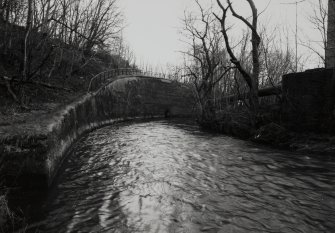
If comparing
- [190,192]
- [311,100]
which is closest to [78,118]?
[190,192]

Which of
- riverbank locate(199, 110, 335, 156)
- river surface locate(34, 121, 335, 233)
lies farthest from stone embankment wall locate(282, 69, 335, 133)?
river surface locate(34, 121, 335, 233)

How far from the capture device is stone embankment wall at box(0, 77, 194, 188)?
291 inches

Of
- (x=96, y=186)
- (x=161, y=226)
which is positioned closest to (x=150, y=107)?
(x=96, y=186)

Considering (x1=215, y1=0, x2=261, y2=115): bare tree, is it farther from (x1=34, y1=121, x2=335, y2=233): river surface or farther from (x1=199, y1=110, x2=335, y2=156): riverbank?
(x1=34, y1=121, x2=335, y2=233): river surface

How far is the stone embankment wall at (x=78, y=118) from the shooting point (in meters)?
7.38

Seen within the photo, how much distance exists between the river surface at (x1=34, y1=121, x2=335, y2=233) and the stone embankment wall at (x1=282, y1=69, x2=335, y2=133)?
2.62m

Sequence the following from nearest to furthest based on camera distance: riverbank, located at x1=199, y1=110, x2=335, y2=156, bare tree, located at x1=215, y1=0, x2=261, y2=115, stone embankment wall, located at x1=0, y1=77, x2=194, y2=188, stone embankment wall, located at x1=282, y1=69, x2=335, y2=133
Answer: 1. stone embankment wall, located at x1=0, y1=77, x2=194, y2=188
2. riverbank, located at x1=199, y1=110, x2=335, y2=156
3. stone embankment wall, located at x1=282, y1=69, x2=335, y2=133
4. bare tree, located at x1=215, y1=0, x2=261, y2=115

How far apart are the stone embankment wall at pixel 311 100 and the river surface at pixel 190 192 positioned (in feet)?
8.59

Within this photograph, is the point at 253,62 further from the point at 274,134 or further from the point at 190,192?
the point at 190,192

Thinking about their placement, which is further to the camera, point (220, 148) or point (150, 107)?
point (150, 107)

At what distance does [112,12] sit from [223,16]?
48.4 ft

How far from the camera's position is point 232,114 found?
1977cm

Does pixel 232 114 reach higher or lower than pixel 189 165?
higher

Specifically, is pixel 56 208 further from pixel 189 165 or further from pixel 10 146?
pixel 189 165
